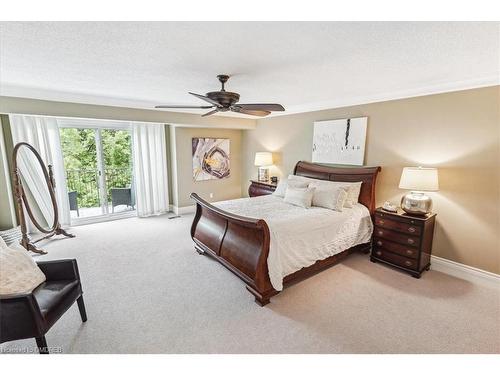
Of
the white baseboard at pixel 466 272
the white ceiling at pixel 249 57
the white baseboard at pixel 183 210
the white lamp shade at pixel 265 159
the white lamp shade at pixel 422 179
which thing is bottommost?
the white baseboard at pixel 466 272

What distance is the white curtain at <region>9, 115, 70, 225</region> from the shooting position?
4.00 meters

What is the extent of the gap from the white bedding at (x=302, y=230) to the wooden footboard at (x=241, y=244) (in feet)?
0.34

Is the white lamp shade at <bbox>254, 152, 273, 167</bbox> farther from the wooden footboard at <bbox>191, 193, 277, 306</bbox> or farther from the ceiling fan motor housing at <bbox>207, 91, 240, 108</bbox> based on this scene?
the ceiling fan motor housing at <bbox>207, 91, 240, 108</bbox>

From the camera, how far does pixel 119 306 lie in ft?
7.84

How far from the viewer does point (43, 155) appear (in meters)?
4.22

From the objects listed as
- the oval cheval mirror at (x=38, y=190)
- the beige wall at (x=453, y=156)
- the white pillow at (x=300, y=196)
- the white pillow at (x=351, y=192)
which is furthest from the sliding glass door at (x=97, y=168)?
the beige wall at (x=453, y=156)

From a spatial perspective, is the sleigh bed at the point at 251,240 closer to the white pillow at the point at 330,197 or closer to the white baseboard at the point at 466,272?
the white pillow at the point at 330,197

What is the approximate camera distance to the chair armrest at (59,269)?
6.61 ft

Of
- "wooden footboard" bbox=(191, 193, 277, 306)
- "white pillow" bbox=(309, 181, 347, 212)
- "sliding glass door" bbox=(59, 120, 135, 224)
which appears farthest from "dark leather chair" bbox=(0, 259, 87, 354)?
"sliding glass door" bbox=(59, 120, 135, 224)

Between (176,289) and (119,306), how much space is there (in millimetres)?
569

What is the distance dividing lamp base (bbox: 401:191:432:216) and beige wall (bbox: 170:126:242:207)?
13.9ft
